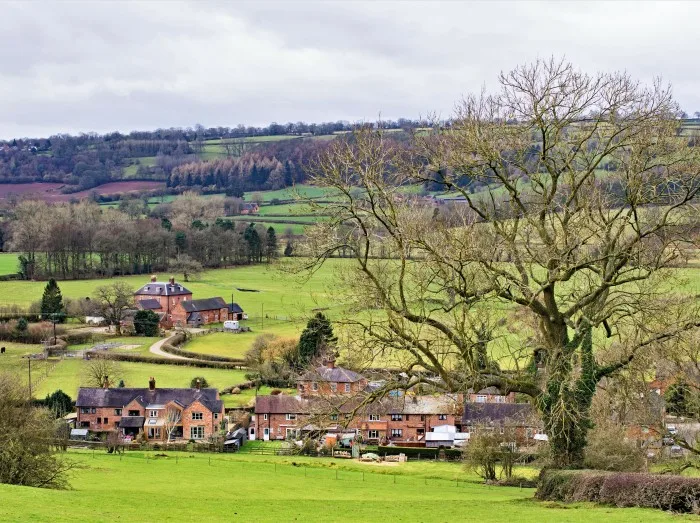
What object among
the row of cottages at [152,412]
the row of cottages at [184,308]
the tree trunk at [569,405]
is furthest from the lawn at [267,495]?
the row of cottages at [184,308]

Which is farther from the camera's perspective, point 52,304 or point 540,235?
point 52,304

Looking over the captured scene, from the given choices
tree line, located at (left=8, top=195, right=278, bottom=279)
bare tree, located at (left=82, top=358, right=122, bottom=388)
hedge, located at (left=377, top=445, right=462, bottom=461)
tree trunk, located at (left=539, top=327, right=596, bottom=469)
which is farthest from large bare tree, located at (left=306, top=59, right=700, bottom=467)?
tree line, located at (left=8, top=195, right=278, bottom=279)

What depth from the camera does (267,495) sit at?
1201 inches

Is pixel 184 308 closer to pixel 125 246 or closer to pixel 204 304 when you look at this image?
pixel 204 304

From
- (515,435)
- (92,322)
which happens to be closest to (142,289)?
(92,322)

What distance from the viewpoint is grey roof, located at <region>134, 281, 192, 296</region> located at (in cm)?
9312

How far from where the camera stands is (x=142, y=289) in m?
95.3

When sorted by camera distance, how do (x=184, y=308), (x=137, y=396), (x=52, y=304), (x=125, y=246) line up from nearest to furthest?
1. (x=137, y=396)
2. (x=52, y=304)
3. (x=184, y=308)
4. (x=125, y=246)

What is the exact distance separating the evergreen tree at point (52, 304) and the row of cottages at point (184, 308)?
28.6 ft

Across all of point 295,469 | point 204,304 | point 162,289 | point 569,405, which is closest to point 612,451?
point 569,405

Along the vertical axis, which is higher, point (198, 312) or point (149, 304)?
point (149, 304)

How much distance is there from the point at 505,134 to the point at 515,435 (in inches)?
993

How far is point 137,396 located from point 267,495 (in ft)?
94.7

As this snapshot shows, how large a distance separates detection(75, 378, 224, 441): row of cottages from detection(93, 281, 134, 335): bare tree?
Answer: 993 inches
